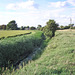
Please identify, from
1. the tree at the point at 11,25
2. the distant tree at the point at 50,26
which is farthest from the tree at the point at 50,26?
the tree at the point at 11,25

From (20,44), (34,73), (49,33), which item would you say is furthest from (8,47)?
(49,33)

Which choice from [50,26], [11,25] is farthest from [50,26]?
[11,25]

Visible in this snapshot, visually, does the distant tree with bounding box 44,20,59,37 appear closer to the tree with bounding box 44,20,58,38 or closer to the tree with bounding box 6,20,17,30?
the tree with bounding box 44,20,58,38

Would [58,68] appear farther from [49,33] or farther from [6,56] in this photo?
[49,33]

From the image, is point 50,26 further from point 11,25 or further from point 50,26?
point 11,25

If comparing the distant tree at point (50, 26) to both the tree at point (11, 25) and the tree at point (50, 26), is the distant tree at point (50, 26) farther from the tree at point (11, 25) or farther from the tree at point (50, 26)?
the tree at point (11, 25)

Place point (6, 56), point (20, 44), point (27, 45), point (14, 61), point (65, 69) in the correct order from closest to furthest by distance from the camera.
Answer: point (65, 69) < point (6, 56) < point (14, 61) < point (20, 44) < point (27, 45)

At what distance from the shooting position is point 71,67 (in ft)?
21.4

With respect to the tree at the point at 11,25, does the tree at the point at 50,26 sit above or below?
below

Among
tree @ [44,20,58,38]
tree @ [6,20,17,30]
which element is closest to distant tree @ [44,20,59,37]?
tree @ [44,20,58,38]

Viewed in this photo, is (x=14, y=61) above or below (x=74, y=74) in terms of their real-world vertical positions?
below

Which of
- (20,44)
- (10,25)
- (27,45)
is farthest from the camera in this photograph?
(10,25)

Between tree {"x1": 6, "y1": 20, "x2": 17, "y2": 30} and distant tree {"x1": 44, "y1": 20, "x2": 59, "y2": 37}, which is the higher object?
tree {"x1": 6, "y1": 20, "x2": 17, "y2": 30}

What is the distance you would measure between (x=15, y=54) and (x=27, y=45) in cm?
405
